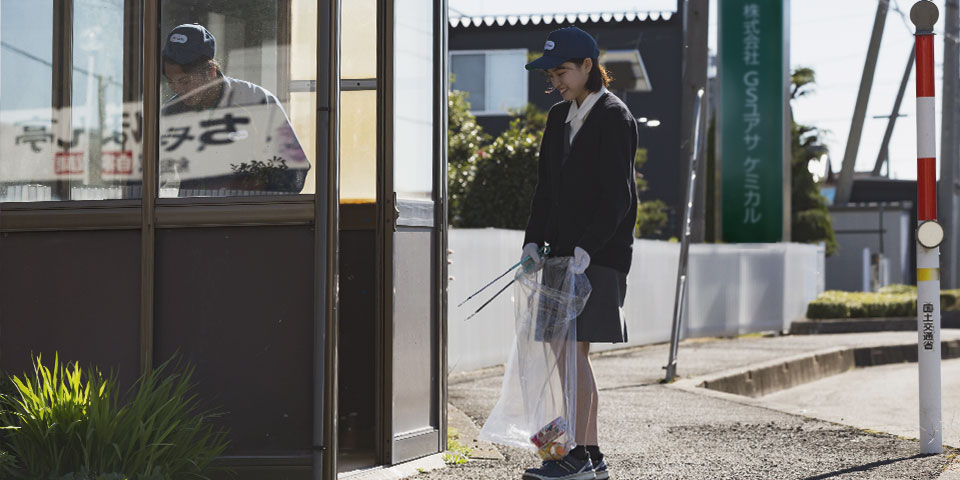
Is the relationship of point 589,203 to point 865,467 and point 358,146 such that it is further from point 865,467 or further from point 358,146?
point 865,467

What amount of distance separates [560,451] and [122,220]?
192 centimetres

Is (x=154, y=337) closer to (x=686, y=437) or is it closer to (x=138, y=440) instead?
(x=138, y=440)

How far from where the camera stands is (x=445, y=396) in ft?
19.8

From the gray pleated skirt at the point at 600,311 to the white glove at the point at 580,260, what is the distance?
10 centimetres

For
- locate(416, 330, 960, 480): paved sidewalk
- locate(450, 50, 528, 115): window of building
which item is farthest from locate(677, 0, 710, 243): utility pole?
locate(450, 50, 528, 115): window of building

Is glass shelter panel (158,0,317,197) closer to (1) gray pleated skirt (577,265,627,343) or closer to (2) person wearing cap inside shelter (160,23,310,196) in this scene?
(2) person wearing cap inside shelter (160,23,310,196)

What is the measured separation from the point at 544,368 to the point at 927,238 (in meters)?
2.11

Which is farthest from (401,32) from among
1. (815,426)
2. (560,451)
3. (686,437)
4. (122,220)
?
(815,426)

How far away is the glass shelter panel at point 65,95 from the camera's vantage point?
16.8 feet

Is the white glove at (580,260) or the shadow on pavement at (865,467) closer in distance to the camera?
the white glove at (580,260)

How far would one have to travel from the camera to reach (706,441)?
699 cm

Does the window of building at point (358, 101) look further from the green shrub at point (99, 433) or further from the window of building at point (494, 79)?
the window of building at point (494, 79)

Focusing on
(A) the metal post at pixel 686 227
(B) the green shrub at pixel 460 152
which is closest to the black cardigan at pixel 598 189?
(A) the metal post at pixel 686 227

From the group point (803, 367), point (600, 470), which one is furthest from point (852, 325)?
point (600, 470)
